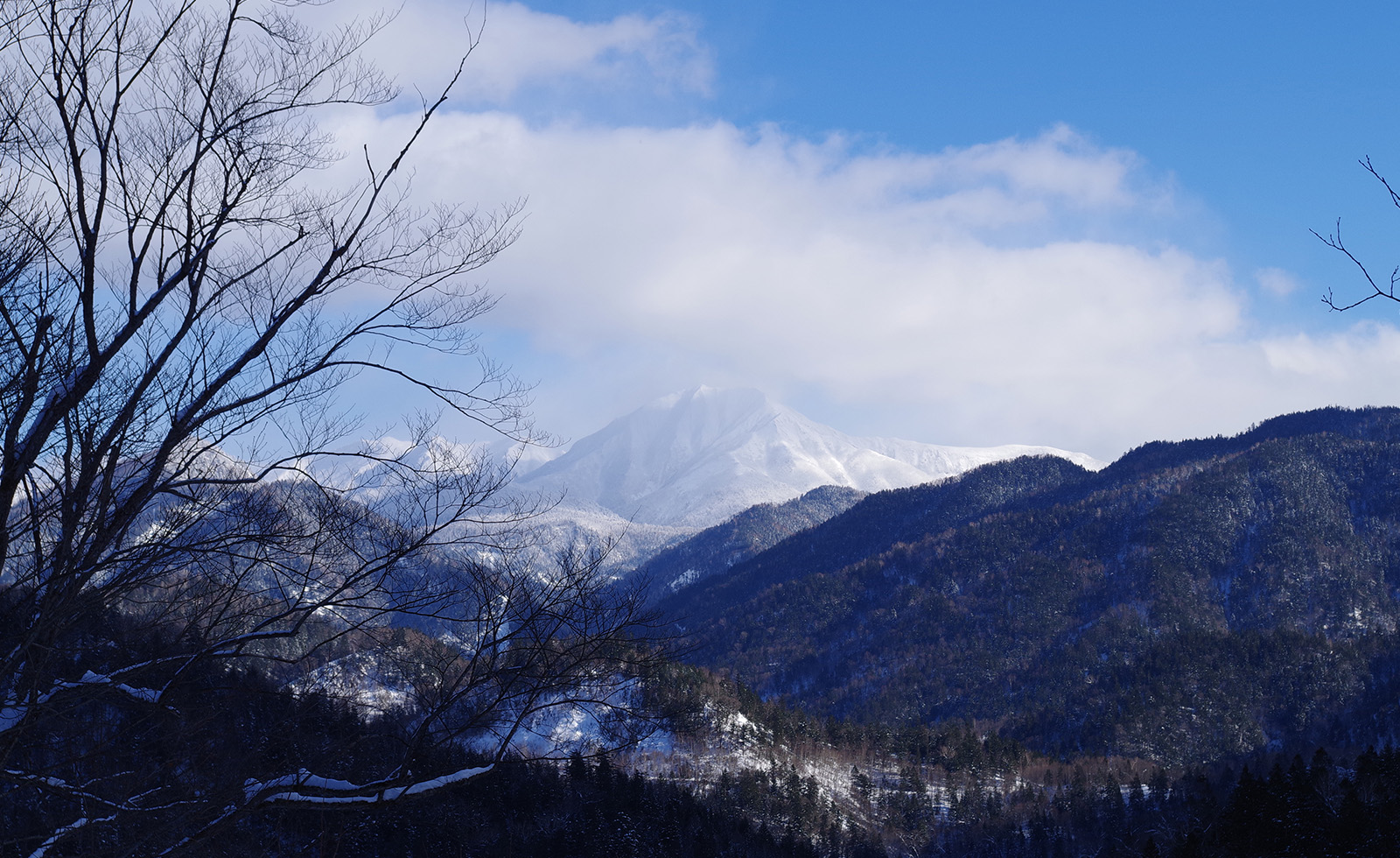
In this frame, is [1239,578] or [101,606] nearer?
[101,606]

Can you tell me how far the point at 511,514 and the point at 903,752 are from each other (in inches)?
5053

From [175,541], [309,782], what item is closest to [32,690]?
[175,541]

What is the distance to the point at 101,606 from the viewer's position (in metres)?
6.07

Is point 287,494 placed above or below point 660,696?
above

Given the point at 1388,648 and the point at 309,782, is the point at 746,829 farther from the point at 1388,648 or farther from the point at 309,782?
the point at 1388,648

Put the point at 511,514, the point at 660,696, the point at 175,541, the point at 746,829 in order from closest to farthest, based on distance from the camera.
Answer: the point at 175,541 → the point at 511,514 → the point at 660,696 → the point at 746,829

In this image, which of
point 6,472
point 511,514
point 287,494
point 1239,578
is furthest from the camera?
point 1239,578

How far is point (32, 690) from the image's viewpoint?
5602 millimetres

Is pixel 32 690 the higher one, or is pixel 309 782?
pixel 32 690

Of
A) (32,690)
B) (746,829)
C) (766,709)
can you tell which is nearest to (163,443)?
(32,690)

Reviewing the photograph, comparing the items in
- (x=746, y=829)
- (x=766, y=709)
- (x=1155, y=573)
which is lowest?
(x=746, y=829)

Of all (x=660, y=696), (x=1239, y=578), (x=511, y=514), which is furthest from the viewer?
(x=1239, y=578)

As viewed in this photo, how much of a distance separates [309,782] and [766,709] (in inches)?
4743

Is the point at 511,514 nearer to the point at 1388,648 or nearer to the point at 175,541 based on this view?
the point at 175,541
